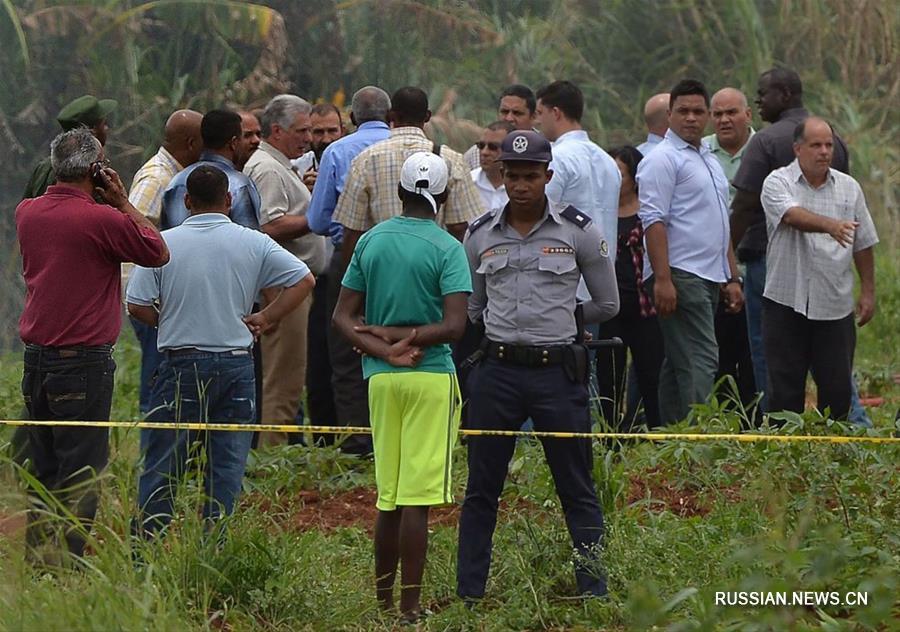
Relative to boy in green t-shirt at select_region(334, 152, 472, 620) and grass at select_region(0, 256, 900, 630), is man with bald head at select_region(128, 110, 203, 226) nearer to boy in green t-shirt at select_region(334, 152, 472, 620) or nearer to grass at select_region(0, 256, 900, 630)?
grass at select_region(0, 256, 900, 630)

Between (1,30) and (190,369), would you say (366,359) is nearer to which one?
(190,369)

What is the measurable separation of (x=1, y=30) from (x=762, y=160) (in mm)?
6973

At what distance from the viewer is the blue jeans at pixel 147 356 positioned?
27.5 ft

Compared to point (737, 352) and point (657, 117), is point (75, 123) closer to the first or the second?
point (657, 117)

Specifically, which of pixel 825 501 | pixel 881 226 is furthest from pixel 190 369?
pixel 881 226

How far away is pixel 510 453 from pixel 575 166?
2.97 m

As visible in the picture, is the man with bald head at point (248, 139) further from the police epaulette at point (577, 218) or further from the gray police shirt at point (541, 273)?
the police epaulette at point (577, 218)

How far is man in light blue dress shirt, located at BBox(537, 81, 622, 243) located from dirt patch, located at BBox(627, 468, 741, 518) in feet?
4.92

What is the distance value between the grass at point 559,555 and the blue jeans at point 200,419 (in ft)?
0.40

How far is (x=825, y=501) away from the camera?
719 cm

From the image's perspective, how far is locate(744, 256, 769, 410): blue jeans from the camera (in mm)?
9812

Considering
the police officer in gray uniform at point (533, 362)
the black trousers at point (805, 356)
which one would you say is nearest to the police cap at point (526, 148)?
the police officer in gray uniform at point (533, 362)

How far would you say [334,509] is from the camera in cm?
838

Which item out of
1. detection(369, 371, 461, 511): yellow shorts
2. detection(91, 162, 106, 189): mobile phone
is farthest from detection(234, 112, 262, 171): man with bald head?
detection(369, 371, 461, 511): yellow shorts
